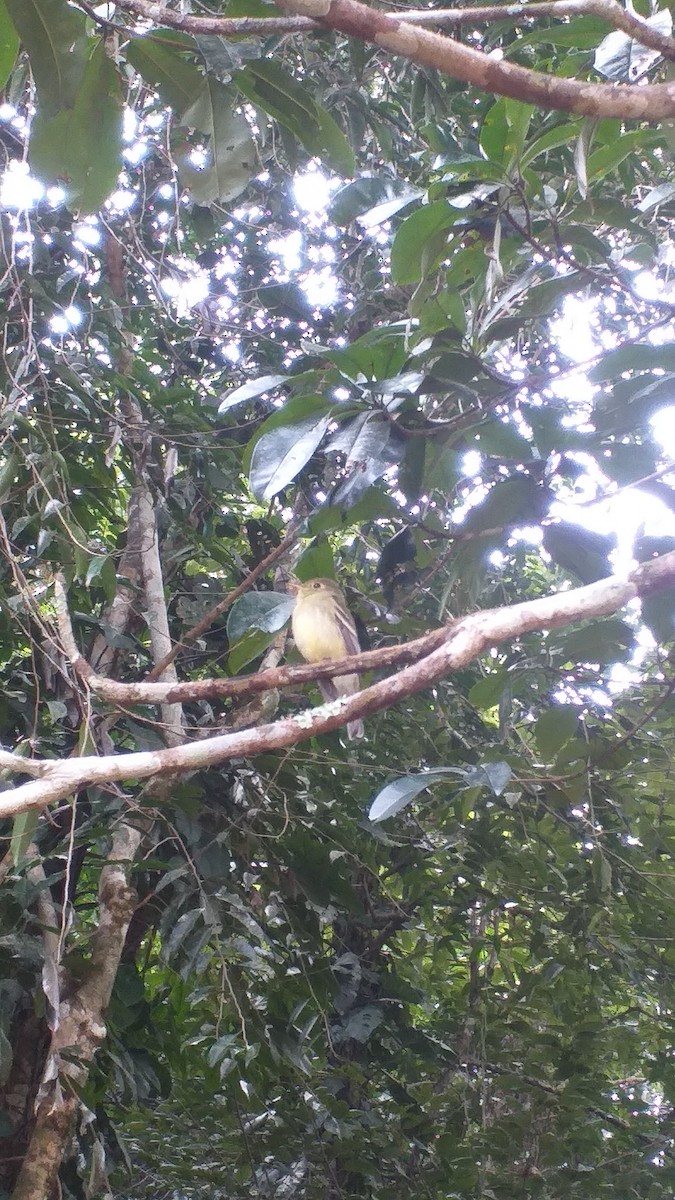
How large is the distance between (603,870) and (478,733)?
139 centimetres

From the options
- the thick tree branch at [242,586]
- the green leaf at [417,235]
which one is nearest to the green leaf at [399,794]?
the green leaf at [417,235]

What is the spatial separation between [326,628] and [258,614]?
1247 millimetres

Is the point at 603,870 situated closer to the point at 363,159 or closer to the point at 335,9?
the point at 335,9

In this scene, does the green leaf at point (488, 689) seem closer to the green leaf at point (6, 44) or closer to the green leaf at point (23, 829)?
the green leaf at point (23, 829)

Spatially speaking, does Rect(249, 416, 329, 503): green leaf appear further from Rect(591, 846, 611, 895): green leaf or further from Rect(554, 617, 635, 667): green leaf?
Rect(591, 846, 611, 895): green leaf

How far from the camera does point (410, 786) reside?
2.06 metres

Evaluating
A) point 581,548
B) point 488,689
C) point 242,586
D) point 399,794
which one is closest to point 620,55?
point 581,548

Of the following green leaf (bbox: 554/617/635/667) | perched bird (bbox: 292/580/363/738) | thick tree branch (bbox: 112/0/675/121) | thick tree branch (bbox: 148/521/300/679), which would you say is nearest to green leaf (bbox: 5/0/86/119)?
thick tree branch (bbox: 112/0/675/121)

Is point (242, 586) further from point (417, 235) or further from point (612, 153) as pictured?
point (612, 153)

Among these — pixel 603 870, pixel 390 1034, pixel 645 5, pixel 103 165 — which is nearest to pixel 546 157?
pixel 645 5

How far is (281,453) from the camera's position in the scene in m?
2.27

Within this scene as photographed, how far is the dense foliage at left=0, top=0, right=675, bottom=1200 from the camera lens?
229 centimetres

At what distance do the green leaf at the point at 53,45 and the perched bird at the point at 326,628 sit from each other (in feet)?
6.03

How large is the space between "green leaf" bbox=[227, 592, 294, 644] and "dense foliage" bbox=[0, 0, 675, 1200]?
12 mm
